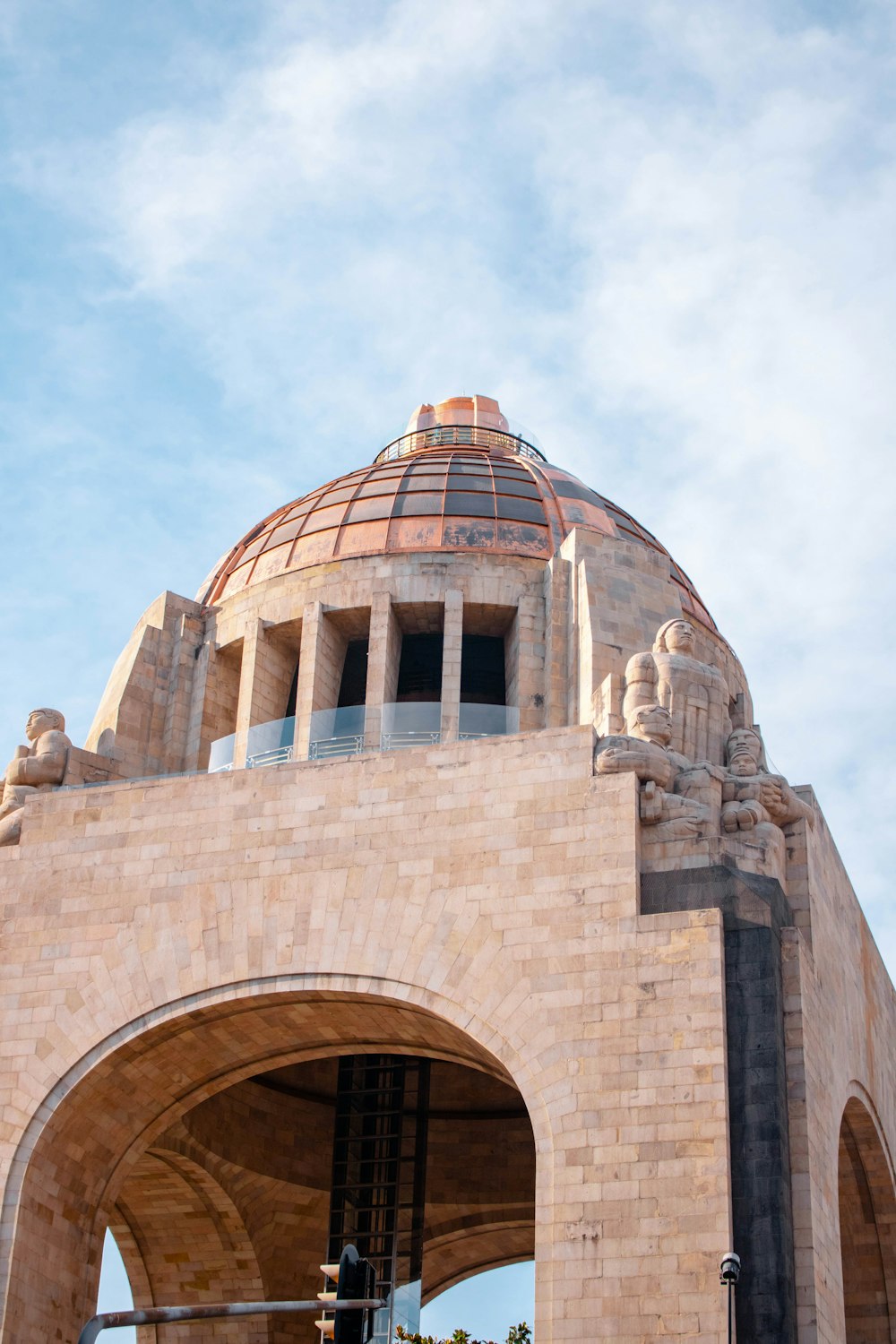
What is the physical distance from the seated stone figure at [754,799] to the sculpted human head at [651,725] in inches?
31.4

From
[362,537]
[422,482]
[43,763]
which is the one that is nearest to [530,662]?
[362,537]

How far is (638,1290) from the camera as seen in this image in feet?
50.3

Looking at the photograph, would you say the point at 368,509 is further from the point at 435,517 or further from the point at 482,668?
the point at 482,668

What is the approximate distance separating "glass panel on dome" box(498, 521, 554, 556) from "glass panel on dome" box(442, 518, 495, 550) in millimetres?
163

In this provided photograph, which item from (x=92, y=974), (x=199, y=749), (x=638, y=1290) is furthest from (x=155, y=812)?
(x=638, y=1290)

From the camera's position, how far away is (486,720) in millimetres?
23375

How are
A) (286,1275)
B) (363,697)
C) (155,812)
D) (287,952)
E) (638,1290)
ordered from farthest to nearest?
(363,697) → (286,1275) → (155,812) → (287,952) → (638,1290)

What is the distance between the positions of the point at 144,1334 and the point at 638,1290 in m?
10.9

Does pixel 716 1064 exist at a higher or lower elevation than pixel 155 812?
lower

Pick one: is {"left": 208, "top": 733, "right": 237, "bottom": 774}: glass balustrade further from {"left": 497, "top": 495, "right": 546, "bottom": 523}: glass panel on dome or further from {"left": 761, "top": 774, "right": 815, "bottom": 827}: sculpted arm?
{"left": 761, "top": 774, "right": 815, "bottom": 827}: sculpted arm

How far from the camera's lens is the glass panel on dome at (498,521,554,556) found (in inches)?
1018

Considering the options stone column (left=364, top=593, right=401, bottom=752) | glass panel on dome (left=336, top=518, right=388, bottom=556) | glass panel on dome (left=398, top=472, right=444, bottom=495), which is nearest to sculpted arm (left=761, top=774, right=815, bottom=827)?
stone column (left=364, top=593, right=401, bottom=752)

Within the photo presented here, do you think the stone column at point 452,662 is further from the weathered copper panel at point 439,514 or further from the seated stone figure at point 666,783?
the seated stone figure at point 666,783

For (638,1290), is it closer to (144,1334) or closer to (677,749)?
(677,749)
